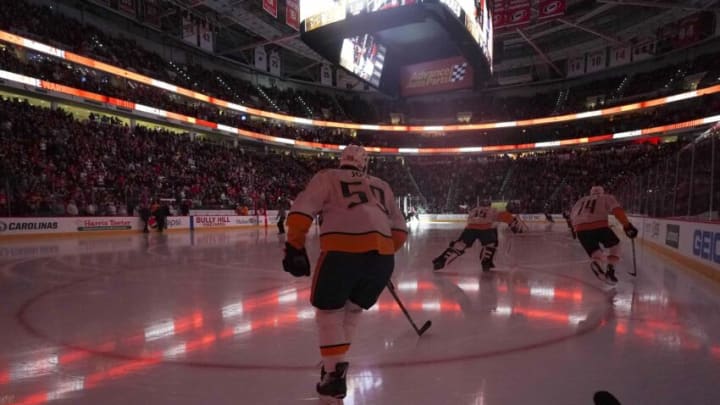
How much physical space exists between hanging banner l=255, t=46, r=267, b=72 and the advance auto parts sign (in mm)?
28257

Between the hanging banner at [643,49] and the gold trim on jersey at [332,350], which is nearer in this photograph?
the gold trim on jersey at [332,350]

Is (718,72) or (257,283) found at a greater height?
(718,72)

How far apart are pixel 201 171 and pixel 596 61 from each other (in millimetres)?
36528

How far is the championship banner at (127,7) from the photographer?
26.3 metres

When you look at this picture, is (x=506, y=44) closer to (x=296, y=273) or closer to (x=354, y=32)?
(x=354, y=32)

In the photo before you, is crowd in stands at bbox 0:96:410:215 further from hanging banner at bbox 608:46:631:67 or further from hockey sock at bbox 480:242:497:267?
hanging banner at bbox 608:46:631:67

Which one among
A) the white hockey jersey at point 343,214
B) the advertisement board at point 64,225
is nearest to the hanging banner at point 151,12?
the advertisement board at point 64,225

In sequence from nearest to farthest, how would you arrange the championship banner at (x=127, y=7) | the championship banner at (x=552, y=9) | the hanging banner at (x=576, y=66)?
1. the championship banner at (x=552, y=9)
2. the championship banner at (x=127, y=7)
3. the hanging banner at (x=576, y=66)

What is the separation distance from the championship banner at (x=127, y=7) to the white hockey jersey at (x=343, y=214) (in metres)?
29.6

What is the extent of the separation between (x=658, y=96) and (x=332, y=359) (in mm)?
42364

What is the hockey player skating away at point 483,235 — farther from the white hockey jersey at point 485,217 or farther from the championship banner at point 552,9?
the championship banner at point 552,9

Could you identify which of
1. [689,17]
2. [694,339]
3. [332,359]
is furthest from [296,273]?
[689,17]

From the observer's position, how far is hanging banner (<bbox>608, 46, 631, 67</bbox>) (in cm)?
3880

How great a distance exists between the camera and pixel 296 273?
2.71m
